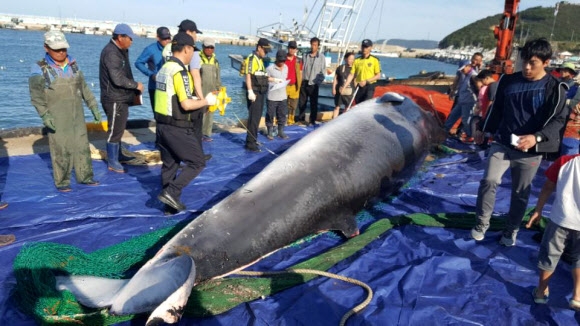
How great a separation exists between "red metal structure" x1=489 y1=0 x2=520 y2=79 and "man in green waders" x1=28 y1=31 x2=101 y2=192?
14.9m

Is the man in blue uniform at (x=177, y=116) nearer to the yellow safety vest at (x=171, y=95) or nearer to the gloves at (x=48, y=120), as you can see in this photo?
the yellow safety vest at (x=171, y=95)

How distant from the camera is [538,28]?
123062 mm

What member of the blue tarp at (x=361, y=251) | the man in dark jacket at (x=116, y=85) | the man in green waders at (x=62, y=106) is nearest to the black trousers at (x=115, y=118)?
→ the man in dark jacket at (x=116, y=85)

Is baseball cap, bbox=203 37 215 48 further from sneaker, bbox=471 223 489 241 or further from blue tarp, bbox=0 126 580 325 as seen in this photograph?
sneaker, bbox=471 223 489 241

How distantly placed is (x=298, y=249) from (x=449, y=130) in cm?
767

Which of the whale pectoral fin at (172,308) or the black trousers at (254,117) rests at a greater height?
the black trousers at (254,117)

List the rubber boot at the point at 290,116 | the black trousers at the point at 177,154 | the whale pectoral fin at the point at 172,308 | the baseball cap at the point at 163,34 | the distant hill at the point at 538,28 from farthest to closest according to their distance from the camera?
the distant hill at the point at 538,28 → the rubber boot at the point at 290,116 → the baseball cap at the point at 163,34 → the black trousers at the point at 177,154 → the whale pectoral fin at the point at 172,308

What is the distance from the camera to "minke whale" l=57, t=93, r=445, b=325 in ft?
11.8

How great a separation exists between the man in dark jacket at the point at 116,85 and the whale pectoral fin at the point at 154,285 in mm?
4139

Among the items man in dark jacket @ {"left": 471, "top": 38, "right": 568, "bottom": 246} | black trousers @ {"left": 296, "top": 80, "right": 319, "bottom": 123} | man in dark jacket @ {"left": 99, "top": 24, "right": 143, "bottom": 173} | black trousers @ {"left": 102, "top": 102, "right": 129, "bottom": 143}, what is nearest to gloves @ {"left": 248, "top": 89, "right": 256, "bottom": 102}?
man in dark jacket @ {"left": 99, "top": 24, "right": 143, "bottom": 173}

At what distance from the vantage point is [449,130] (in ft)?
36.8

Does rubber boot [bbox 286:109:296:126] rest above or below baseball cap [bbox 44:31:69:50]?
below

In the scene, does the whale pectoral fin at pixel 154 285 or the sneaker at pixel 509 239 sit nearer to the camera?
the whale pectoral fin at pixel 154 285

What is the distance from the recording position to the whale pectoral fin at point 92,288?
3.65 meters
